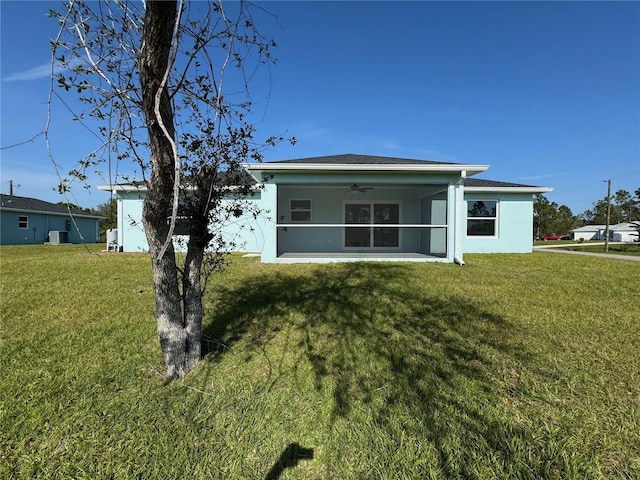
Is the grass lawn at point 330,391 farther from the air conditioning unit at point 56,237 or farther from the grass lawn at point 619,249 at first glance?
the air conditioning unit at point 56,237

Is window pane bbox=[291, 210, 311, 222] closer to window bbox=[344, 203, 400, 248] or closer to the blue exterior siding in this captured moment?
the blue exterior siding

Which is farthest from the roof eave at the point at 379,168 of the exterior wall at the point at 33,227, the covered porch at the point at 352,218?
the exterior wall at the point at 33,227

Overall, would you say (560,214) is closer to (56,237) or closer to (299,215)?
(299,215)

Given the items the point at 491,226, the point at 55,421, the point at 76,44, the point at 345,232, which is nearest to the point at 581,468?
the point at 55,421

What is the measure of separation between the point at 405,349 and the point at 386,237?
940 cm

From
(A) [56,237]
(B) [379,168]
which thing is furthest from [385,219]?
(A) [56,237]

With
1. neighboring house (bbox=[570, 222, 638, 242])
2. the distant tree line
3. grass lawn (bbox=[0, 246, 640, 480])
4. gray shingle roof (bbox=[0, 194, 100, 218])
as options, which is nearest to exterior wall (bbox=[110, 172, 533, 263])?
grass lawn (bbox=[0, 246, 640, 480])

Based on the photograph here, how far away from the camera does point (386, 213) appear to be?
12672 millimetres

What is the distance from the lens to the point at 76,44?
212cm

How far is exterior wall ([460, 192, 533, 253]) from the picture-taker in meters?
12.9

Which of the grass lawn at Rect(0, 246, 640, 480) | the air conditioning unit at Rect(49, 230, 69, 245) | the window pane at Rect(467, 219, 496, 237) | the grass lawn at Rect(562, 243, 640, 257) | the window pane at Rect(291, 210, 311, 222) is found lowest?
the grass lawn at Rect(0, 246, 640, 480)

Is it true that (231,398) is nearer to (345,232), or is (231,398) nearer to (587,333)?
(587,333)

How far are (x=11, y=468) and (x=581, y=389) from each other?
4099 millimetres

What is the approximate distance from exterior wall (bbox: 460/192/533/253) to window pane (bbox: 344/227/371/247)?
418 centimetres
